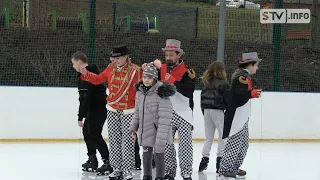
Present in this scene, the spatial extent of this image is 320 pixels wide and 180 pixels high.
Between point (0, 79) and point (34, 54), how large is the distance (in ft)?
2.59

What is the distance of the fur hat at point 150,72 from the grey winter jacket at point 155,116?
0.09 meters

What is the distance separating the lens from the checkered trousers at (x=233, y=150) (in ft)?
25.1

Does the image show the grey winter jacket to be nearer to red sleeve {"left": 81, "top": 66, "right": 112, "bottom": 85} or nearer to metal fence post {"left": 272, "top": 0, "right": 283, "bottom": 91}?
red sleeve {"left": 81, "top": 66, "right": 112, "bottom": 85}

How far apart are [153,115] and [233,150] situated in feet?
4.03

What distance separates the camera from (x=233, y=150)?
25.1 ft

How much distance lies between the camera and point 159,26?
12.5m

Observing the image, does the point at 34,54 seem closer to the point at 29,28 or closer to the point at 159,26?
the point at 29,28

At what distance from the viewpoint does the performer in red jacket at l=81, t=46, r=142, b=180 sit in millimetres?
7395

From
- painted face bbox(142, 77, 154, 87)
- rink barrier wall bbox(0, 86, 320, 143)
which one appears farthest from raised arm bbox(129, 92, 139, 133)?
rink barrier wall bbox(0, 86, 320, 143)

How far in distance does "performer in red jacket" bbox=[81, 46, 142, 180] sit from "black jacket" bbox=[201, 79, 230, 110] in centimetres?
113

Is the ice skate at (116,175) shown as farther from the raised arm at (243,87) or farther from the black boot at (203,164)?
the raised arm at (243,87)

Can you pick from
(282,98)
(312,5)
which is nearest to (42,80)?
(282,98)

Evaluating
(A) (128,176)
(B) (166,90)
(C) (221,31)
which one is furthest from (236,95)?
(C) (221,31)

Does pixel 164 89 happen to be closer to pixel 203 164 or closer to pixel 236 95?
pixel 236 95
